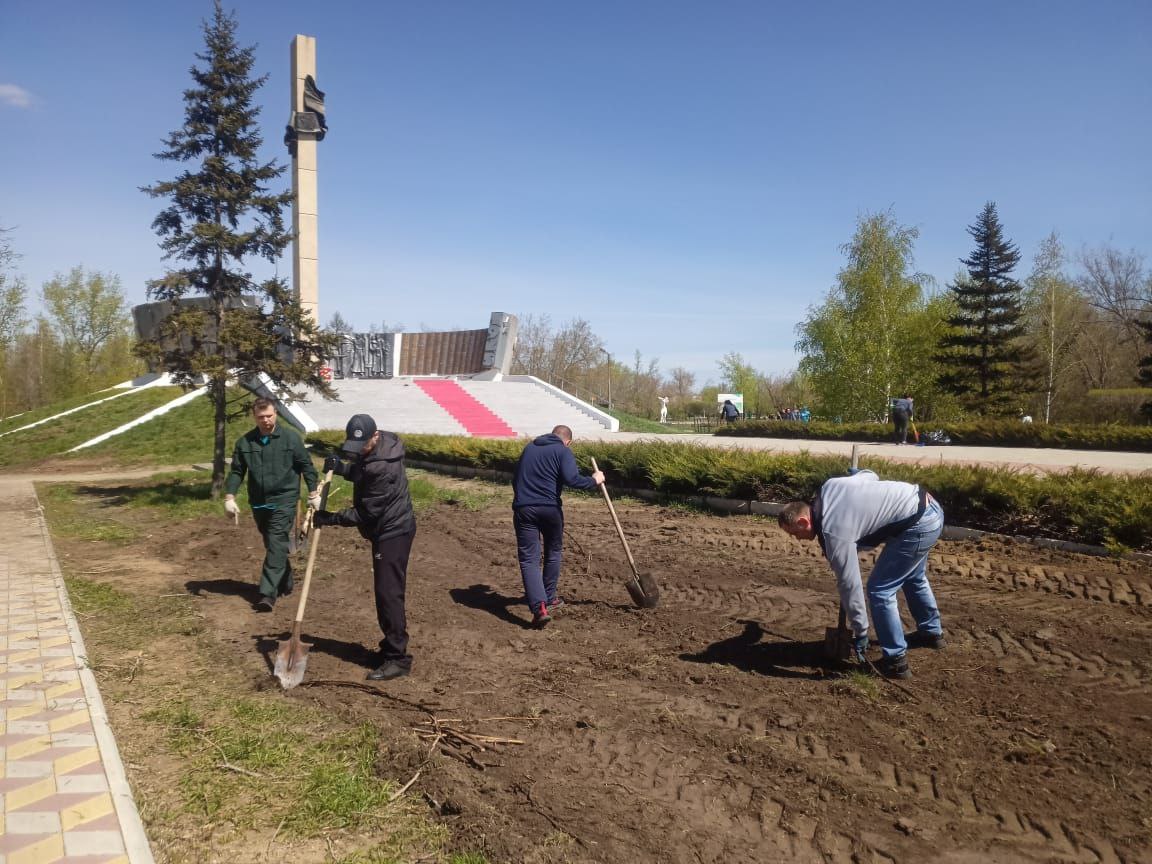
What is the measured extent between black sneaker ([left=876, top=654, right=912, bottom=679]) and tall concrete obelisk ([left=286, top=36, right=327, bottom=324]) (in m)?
27.9

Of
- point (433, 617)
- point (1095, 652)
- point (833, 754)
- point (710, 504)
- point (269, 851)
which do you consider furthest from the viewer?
point (710, 504)

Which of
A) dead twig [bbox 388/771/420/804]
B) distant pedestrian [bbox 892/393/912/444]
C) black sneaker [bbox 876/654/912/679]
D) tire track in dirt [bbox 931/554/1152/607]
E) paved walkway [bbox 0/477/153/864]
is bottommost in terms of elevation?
paved walkway [bbox 0/477/153/864]

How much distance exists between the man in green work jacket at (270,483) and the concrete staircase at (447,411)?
1785cm

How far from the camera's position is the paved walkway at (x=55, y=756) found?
10.2 feet

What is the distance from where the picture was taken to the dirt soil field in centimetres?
321

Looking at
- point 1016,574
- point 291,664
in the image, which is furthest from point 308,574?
point 1016,574

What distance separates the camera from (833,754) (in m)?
3.85

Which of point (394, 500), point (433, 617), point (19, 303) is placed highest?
point (19, 303)

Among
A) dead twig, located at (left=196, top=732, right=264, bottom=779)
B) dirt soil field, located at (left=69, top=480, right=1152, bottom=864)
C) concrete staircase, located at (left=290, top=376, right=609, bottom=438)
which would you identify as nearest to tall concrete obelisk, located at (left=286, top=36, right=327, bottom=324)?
concrete staircase, located at (left=290, top=376, right=609, bottom=438)

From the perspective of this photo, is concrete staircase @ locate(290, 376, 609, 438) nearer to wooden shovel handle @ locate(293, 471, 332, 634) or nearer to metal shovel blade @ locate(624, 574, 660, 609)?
metal shovel blade @ locate(624, 574, 660, 609)

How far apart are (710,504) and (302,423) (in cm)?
1688

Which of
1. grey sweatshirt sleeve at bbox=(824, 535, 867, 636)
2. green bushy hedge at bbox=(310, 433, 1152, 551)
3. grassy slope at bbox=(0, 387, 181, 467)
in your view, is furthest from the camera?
grassy slope at bbox=(0, 387, 181, 467)

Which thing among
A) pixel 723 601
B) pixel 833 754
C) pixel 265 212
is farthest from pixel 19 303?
pixel 833 754

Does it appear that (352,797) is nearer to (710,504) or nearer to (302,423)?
(710,504)
